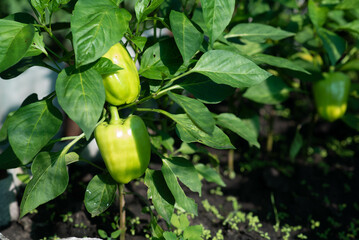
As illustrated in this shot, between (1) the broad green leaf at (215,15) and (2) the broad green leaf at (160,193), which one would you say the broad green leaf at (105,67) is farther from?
(2) the broad green leaf at (160,193)

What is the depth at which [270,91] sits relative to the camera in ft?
5.18

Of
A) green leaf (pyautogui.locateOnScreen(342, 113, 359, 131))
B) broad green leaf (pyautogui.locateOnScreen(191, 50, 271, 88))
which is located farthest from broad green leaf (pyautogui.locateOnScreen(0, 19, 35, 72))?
green leaf (pyautogui.locateOnScreen(342, 113, 359, 131))

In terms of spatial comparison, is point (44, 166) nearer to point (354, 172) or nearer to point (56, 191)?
point (56, 191)

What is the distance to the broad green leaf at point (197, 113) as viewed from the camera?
778 millimetres

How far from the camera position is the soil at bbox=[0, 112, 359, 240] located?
4.32 feet

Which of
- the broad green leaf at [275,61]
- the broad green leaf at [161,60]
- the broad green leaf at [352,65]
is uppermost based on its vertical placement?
the broad green leaf at [161,60]

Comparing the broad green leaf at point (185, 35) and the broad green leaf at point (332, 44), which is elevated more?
the broad green leaf at point (185, 35)

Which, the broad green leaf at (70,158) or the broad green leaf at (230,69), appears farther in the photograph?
the broad green leaf at (70,158)

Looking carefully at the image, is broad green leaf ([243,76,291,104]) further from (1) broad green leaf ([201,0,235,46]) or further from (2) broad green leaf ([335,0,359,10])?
(1) broad green leaf ([201,0,235,46])

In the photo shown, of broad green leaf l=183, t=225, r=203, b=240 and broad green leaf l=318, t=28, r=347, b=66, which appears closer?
broad green leaf l=183, t=225, r=203, b=240

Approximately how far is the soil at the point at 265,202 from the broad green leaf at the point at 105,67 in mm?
630

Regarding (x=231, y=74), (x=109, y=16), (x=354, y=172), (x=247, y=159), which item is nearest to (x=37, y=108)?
(x=109, y=16)

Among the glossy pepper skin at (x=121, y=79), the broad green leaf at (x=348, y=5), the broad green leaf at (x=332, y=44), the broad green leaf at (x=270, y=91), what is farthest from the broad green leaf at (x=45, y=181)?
Answer: the broad green leaf at (x=348, y=5)

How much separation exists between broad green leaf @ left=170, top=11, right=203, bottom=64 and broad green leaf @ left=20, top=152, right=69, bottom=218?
406 millimetres
